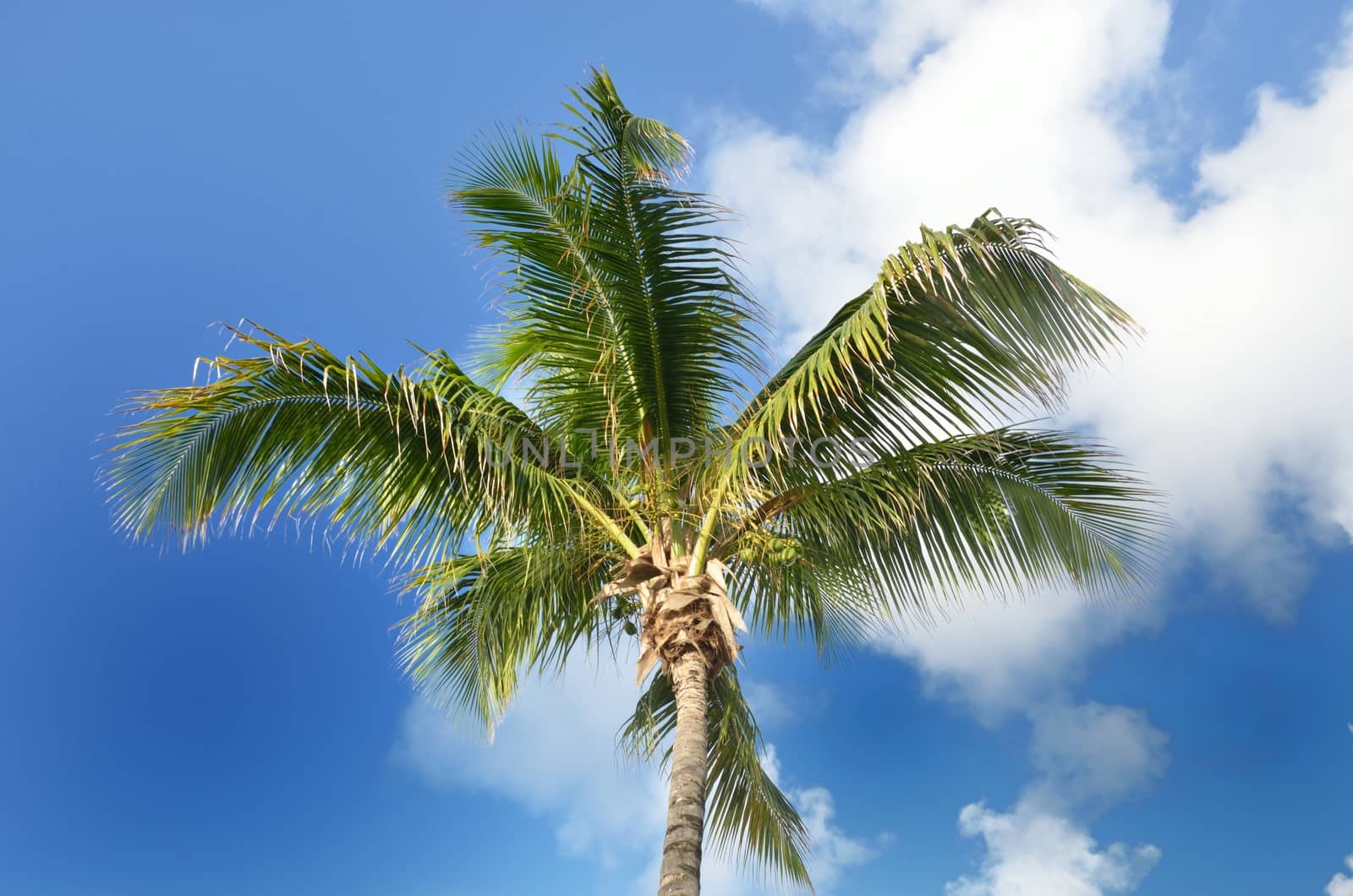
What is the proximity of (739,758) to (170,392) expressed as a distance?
15.0 ft

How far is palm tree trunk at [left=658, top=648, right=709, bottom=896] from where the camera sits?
5207 millimetres

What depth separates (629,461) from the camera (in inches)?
283

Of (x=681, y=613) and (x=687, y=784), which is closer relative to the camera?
(x=687, y=784)

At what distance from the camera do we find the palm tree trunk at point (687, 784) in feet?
17.1

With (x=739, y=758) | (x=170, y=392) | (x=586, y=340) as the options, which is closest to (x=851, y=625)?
(x=739, y=758)

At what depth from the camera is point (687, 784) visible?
5.68 m

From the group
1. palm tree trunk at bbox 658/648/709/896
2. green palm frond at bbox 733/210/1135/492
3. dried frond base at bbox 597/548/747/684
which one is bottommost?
palm tree trunk at bbox 658/648/709/896

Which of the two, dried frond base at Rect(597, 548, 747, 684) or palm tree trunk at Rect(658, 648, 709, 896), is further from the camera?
dried frond base at Rect(597, 548, 747, 684)

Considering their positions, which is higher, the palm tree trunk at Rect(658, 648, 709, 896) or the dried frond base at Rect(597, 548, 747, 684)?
the dried frond base at Rect(597, 548, 747, 684)

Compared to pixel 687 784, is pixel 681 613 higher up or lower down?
higher up

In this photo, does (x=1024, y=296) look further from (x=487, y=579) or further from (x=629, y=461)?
(x=487, y=579)

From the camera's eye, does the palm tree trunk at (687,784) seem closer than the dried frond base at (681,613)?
Yes

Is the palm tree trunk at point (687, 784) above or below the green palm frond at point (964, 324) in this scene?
below

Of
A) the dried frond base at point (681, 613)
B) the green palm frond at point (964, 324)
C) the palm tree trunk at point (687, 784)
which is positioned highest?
the green palm frond at point (964, 324)
